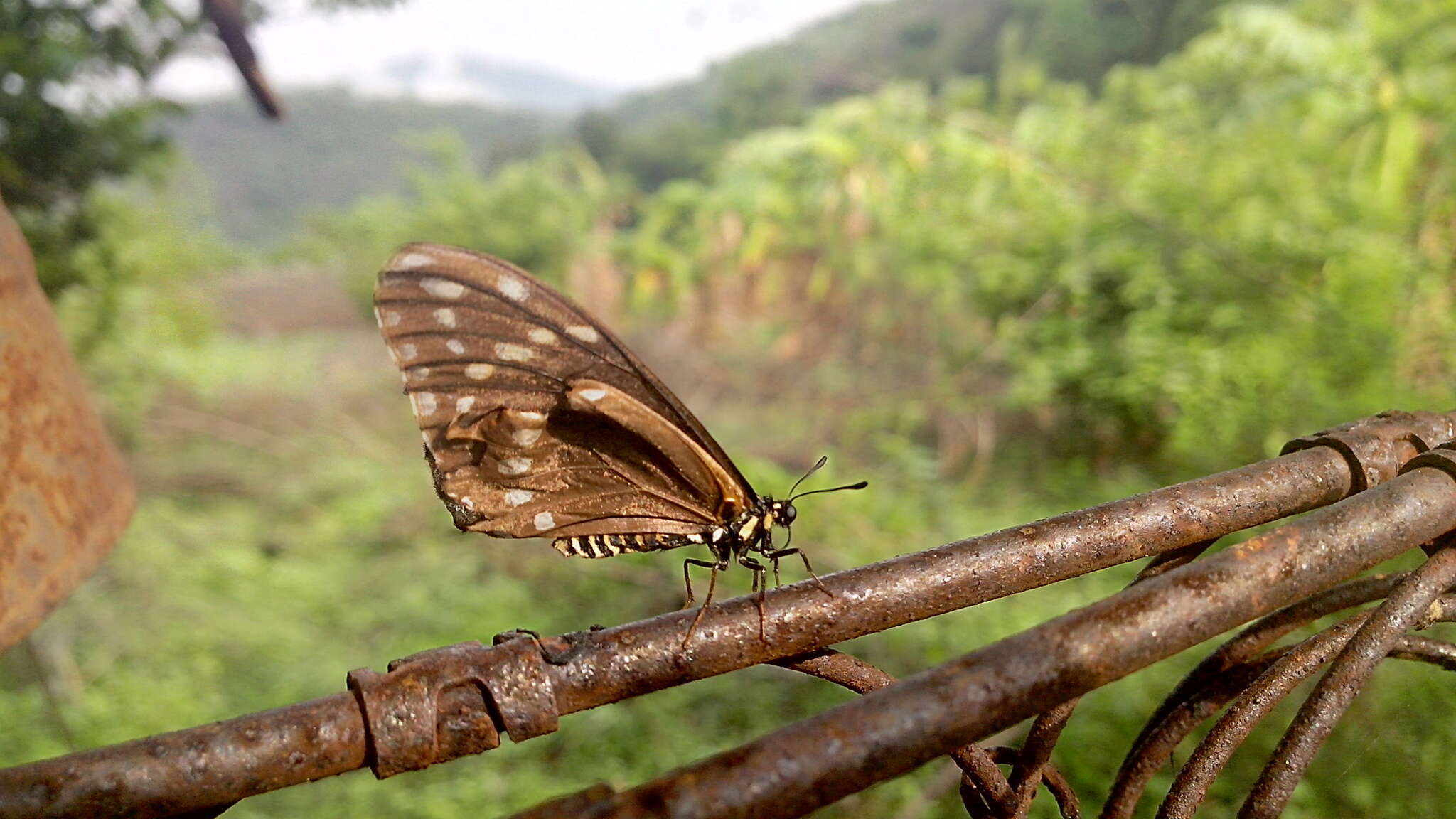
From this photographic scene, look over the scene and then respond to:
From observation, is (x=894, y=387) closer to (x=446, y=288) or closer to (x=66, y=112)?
(x=66, y=112)

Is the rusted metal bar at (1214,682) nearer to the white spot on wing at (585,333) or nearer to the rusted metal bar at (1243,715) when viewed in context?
the rusted metal bar at (1243,715)

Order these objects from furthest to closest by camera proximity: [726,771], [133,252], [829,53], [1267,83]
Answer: [829,53] → [1267,83] → [133,252] → [726,771]

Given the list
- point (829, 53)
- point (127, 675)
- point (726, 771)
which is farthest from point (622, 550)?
point (829, 53)

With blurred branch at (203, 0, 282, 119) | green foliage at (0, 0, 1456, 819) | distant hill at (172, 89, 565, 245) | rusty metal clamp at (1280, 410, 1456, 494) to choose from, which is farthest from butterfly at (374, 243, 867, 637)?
distant hill at (172, 89, 565, 245)

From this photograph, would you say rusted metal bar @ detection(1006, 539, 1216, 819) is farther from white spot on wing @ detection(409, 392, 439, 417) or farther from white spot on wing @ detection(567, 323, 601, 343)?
white spot on wing @ detection(409, 392, 439, 417)

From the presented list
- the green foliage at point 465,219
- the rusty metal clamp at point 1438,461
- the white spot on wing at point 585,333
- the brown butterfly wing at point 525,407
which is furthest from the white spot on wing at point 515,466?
the green foliage at point 465,219

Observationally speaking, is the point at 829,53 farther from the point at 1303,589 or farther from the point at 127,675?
the point at 1303,589
